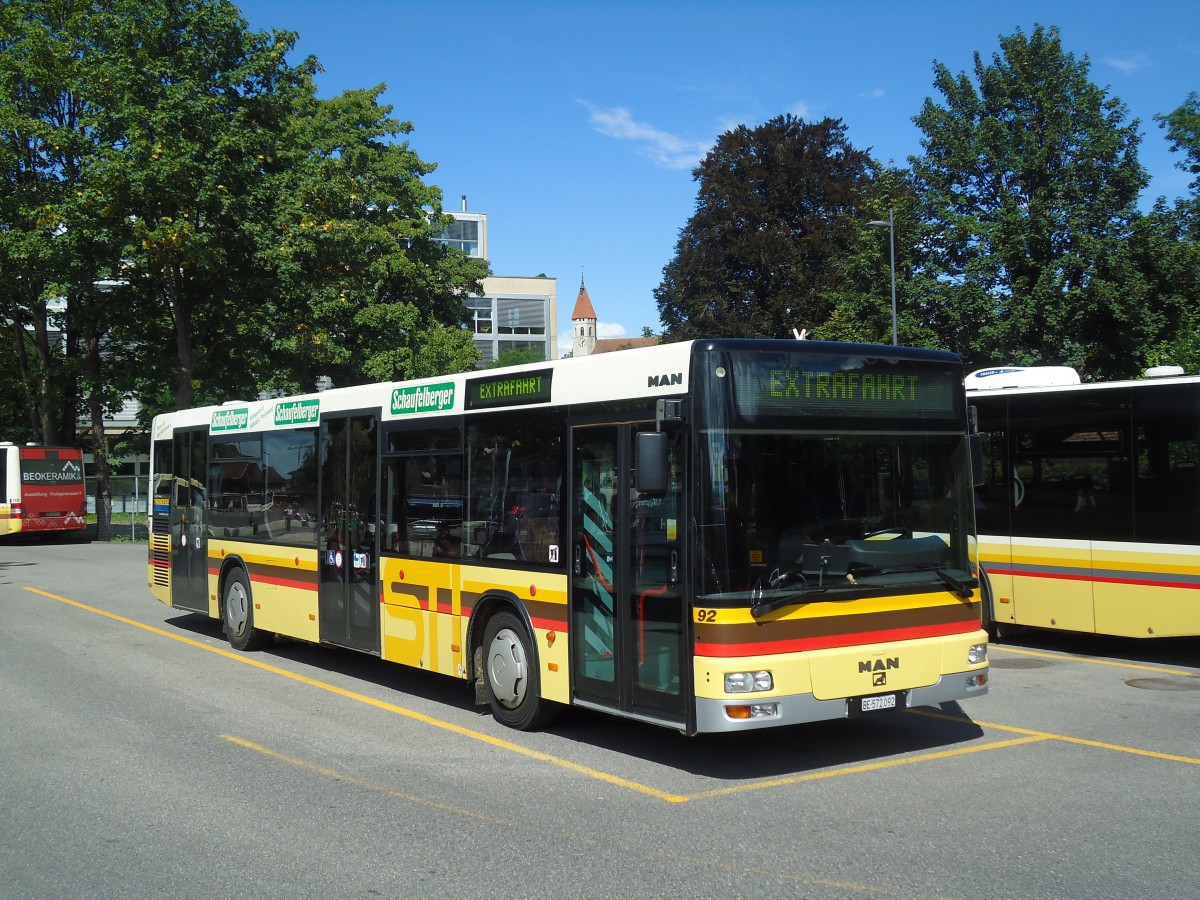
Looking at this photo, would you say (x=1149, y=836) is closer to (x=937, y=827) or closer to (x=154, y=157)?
(x=937, y=827)

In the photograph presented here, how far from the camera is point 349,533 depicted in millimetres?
10844

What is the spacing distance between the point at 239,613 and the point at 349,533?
125 inches

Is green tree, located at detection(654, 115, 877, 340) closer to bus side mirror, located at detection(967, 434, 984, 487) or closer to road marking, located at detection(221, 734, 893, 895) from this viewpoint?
bus side mirror, located at detection(967, 434, 984, 487)

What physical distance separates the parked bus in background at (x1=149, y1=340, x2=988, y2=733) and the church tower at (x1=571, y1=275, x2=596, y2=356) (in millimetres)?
161291

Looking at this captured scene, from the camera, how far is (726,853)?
559cm

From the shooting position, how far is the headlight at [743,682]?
22.4 ft

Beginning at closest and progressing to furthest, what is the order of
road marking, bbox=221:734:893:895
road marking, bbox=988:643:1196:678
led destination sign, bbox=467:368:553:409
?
road marking, bbox=221:734:893:895 → led destination sign, bbox=467:368:553:409 → road marking, bbox=988:643:1196:678

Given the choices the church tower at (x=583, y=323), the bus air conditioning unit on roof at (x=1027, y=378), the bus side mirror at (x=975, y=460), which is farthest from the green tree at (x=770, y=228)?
the church tower at (x=583, y=323)

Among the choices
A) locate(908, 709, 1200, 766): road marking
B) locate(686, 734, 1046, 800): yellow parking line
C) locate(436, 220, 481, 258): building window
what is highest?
locate(436, 220, 481, 258): building window

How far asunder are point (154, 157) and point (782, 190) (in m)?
24.6

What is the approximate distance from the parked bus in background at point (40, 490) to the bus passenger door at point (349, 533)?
27.6 metres

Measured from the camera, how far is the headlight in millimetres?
6812

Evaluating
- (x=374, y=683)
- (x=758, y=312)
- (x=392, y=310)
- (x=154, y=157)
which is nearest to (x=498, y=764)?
(x=374, y=683)

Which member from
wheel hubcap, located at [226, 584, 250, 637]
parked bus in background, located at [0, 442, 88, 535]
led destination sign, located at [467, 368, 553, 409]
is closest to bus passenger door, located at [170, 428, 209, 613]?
wheel hubcap, located at [226, 584, 250, 637]
